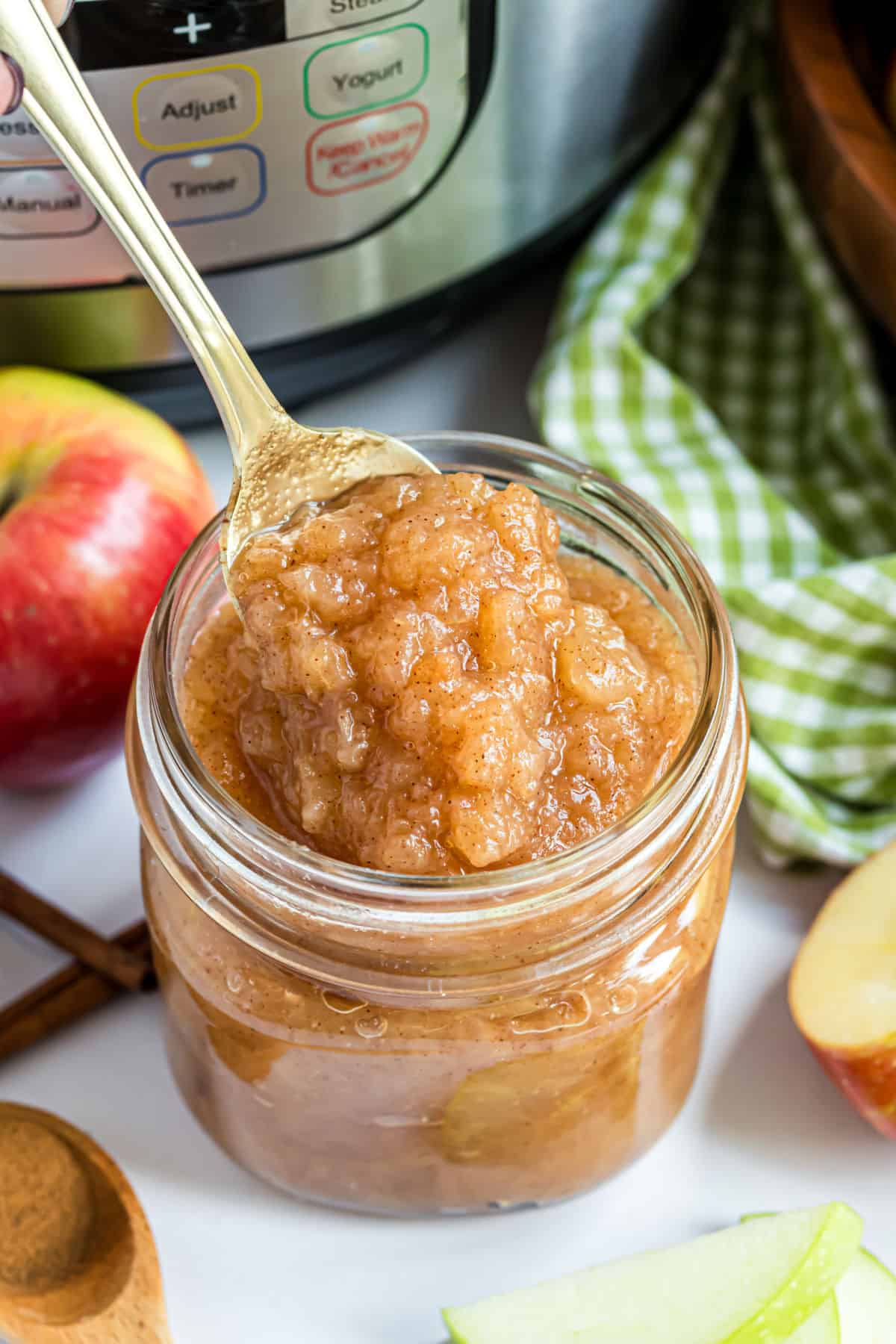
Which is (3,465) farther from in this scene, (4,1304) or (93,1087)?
(4,1304)

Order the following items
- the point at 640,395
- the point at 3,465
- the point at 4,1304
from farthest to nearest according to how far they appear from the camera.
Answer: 1. the point at 640,395
2. the point at 3,465
3. the point at 4,1304

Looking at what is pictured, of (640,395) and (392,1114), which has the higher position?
(640,395)

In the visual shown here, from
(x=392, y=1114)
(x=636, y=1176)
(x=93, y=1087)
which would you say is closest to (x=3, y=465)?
(x=93, y=1087)

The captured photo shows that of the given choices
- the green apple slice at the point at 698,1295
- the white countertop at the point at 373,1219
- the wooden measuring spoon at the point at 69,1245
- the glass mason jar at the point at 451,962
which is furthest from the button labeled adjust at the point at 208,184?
the green apple slice at the point at 698,1295

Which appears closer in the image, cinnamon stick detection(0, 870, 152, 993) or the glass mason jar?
the glass mason jar

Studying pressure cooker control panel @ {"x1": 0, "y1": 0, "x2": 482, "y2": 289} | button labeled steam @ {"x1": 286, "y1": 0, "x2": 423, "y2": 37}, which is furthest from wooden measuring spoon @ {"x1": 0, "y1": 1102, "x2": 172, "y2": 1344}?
button labeled steam @ {"x1": 286, "y1": 0, "x2": 423, "y2": 37}

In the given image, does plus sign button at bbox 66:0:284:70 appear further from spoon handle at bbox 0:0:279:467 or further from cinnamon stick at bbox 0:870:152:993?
cinnamon stick at bbox 0:870:152:993
